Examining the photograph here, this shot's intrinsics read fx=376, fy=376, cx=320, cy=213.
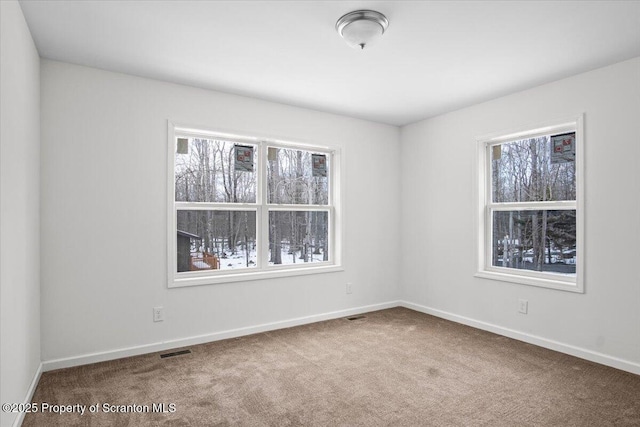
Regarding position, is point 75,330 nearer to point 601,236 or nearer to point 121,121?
point 121,121

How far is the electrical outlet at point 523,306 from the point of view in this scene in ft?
12.3

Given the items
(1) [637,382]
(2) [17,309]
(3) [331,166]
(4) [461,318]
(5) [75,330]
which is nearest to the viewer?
(2) [17,309]

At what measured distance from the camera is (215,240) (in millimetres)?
3914

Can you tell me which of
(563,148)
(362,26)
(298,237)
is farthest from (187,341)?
(563,148)

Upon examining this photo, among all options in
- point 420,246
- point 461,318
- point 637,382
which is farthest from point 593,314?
point 420,246

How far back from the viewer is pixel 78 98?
123 inches

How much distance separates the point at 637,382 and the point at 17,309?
4.26 metres

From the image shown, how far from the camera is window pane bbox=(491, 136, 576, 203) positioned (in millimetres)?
3613

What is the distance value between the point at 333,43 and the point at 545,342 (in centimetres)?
331

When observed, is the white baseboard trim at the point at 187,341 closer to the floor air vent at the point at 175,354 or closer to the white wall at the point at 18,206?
the floor air vent at the point at 175,354

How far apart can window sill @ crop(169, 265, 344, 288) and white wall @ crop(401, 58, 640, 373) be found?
1291 mm

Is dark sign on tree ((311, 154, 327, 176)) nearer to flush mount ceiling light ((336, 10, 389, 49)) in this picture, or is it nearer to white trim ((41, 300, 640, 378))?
white trim ((41, 300, 640, 378))

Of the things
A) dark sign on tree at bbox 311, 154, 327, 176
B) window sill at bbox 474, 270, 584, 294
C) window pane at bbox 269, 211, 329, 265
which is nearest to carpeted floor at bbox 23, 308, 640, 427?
window sill at bbox 474, 270, 584, 294

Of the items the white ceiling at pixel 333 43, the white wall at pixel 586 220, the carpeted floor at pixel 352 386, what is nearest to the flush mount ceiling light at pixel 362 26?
the white ceiling at pixel 333 43
